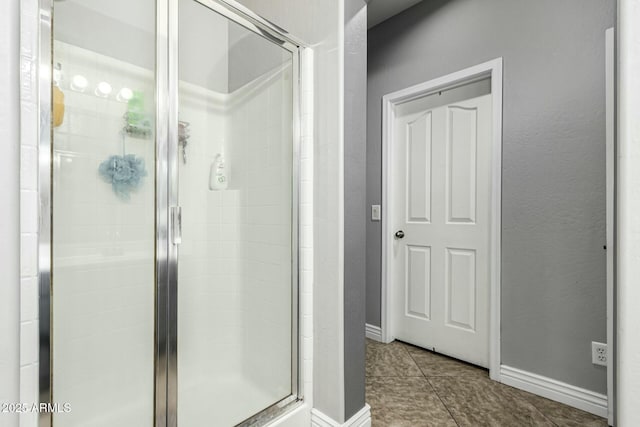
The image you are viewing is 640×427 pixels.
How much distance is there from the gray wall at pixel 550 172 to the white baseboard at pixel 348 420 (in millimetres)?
989

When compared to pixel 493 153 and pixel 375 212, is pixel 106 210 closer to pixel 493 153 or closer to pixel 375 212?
pixel 375 212

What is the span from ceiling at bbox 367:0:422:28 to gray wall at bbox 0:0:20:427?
6.89 feet

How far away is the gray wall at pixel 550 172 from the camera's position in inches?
62.0

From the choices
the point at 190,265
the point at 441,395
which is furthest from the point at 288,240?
the point at 441,395

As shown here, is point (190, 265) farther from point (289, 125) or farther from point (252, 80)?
point (252, 80)

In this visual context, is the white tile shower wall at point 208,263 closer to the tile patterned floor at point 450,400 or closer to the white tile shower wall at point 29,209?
the white tile shower wall at point 29,209

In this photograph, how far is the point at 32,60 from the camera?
2.74 feet

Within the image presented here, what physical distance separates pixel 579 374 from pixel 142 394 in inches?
82.7

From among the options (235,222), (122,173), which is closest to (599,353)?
(235,222)

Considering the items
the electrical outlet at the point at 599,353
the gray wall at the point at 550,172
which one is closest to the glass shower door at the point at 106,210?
the gray wall at the point at 550,172

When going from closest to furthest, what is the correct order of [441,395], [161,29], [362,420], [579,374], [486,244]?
[161,29]
[362,420]
[579,374]
[441,395]
[486,244]

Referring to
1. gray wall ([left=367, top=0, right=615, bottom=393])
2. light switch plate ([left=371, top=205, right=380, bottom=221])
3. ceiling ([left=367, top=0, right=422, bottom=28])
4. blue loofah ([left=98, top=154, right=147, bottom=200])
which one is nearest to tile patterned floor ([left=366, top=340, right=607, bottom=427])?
gray wall ([left=367, top=0, right=615, bottom=393])

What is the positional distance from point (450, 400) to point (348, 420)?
0.67m

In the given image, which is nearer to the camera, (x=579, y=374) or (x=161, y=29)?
(x=161, y=29)
